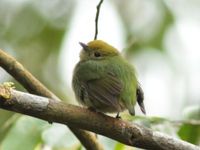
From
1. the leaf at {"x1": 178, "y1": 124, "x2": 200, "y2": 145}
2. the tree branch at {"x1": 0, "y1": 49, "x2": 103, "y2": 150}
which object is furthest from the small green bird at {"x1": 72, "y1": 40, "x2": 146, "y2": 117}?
the leaf at {"x1": 178, "y1": 124, "x2": 200, "y2": 145}

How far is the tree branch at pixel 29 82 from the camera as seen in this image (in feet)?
10.2

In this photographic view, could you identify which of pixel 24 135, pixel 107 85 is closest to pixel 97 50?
pixel 107 85

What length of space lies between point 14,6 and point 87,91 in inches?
278

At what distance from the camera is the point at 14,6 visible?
10000 mm

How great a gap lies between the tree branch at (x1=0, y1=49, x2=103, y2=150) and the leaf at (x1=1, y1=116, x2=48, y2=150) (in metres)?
0.38

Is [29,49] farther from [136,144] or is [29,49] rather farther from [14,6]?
[136,144]

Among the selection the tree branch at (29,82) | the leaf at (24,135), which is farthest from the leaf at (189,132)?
the leaf at (24,135)

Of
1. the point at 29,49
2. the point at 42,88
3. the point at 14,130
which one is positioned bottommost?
the point at 14,130

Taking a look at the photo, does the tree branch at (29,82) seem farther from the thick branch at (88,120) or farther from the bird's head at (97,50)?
the bird's head at (97,50)

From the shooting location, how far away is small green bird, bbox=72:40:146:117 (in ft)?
11.4

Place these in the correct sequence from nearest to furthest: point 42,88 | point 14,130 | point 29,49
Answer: point 42,88 < point 14,130 < point 29,49

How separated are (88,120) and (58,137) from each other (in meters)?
0.66

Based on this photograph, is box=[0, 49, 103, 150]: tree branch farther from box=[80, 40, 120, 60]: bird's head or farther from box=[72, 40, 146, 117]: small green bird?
box=[80, 40, 120, 60]: bird's head

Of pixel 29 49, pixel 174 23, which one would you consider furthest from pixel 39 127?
pixel 29 49
